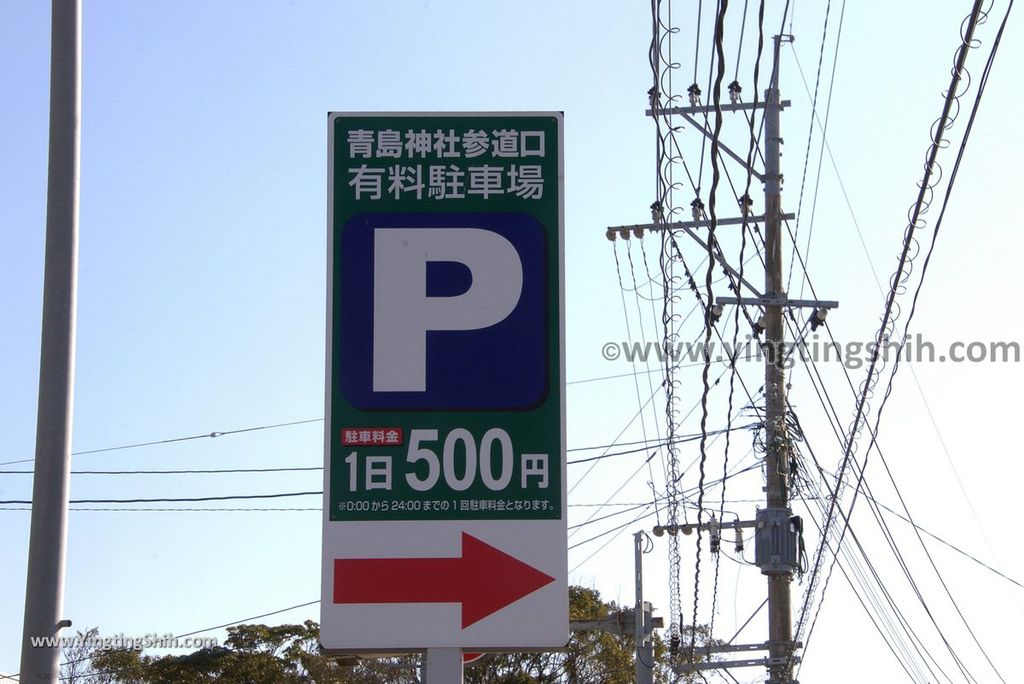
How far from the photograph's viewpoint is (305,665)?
38219mm

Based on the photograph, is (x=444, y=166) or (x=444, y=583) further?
(x=444, y=166)

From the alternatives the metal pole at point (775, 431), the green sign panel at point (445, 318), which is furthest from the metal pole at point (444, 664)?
the metal pole at point (775, 431)

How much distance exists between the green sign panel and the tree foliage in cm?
3160

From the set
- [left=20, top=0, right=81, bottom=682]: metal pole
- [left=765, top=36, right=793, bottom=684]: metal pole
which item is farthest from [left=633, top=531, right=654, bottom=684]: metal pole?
[left=20, top=0, right=81, bottom=682]: metal pole

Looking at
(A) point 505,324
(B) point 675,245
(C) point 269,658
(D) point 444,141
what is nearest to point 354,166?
(D) point 444,141

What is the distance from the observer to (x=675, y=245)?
18719 millimetres

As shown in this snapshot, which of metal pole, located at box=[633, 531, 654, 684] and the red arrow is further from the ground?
metal pole, located at box=[633, 531, 654, 684]

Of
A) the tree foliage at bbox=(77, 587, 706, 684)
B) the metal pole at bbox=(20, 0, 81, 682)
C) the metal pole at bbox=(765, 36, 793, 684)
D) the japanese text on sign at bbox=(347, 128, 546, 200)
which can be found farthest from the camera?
the tree foliage at bbox=(77, 587, 706, 684)

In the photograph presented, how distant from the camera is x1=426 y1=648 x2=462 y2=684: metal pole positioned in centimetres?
468

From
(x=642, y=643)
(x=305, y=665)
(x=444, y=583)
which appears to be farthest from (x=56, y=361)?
(x=305, y=665)

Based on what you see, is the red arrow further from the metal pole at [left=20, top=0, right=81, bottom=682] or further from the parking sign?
the metal pole at [left=20, top=0, right=81, bottom=682]

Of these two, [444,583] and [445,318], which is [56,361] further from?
[444,583]

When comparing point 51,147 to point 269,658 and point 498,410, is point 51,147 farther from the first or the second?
point 269,658

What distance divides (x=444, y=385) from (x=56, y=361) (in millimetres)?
1841
